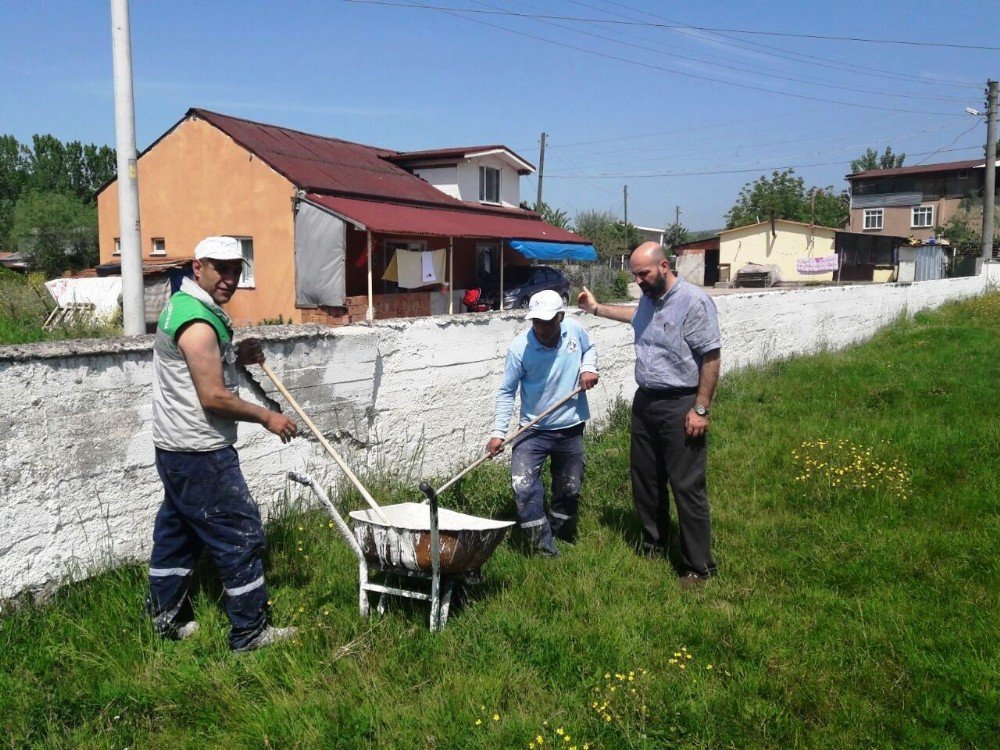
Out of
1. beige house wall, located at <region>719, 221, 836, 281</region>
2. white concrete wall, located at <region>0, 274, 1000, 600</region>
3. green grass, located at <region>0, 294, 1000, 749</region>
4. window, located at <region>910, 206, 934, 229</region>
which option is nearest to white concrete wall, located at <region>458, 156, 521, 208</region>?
beige house wall, located at <region>719, 221, 836, 281</region>

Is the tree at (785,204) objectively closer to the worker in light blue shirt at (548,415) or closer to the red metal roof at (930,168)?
the red metal roof at (930,168)

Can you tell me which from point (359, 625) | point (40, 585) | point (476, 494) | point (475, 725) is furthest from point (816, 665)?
point (40, 585)

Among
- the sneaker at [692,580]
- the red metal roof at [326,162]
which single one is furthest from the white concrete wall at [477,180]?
the sneaker at [692,580]

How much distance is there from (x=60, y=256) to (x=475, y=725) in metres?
36.6

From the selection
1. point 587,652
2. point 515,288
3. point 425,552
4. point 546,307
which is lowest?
point 587,652

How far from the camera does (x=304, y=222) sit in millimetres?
18516

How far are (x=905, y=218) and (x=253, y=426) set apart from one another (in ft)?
180

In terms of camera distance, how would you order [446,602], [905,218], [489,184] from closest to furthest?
[446,602] → [489,184] → [905,218]

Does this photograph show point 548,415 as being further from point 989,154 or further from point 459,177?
point 989,154

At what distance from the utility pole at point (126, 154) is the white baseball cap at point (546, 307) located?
4911 mm

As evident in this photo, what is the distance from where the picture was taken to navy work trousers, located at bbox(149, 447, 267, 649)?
3150 millimetres

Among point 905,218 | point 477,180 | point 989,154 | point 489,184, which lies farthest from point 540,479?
point 905,218

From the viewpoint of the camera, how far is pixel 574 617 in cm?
360

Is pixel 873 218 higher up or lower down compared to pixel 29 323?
higher up
